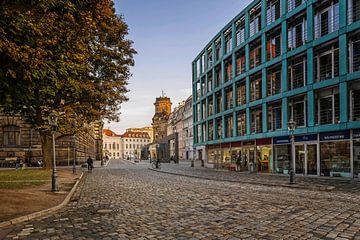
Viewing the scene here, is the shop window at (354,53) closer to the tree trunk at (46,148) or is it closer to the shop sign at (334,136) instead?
the shop sign at (334,136)

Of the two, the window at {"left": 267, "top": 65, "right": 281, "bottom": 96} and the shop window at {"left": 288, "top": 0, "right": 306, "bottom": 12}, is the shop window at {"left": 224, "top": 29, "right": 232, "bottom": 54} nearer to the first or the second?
the window at {"left": 267, "top": 65, "right": 281, "bottom": 96}

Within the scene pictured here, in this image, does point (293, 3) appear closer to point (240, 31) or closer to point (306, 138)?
point (240, 31)

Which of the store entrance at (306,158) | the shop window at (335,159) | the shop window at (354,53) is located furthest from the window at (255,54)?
the shop window at (335,159)

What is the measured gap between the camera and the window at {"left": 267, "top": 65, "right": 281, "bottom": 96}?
32.0 m

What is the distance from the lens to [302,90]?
91.9 feet

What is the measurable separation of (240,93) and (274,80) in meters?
6.72

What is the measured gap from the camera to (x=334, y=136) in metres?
25.0

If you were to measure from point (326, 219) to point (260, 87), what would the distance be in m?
26.8

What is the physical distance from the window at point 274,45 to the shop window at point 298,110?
488 centimetres

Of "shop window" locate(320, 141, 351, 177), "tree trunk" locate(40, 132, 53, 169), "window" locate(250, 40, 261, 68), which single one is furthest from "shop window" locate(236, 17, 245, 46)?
"tree trunk" locate(40, 132, 53, 169)

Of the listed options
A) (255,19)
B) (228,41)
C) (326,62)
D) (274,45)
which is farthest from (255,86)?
(326,62)

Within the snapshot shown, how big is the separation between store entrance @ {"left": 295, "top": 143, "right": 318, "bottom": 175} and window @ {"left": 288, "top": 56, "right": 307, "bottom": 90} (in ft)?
16.9

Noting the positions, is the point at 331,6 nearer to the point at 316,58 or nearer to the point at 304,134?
the point at 316,58

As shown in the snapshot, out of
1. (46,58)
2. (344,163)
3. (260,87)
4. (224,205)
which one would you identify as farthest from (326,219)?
(260,87)
